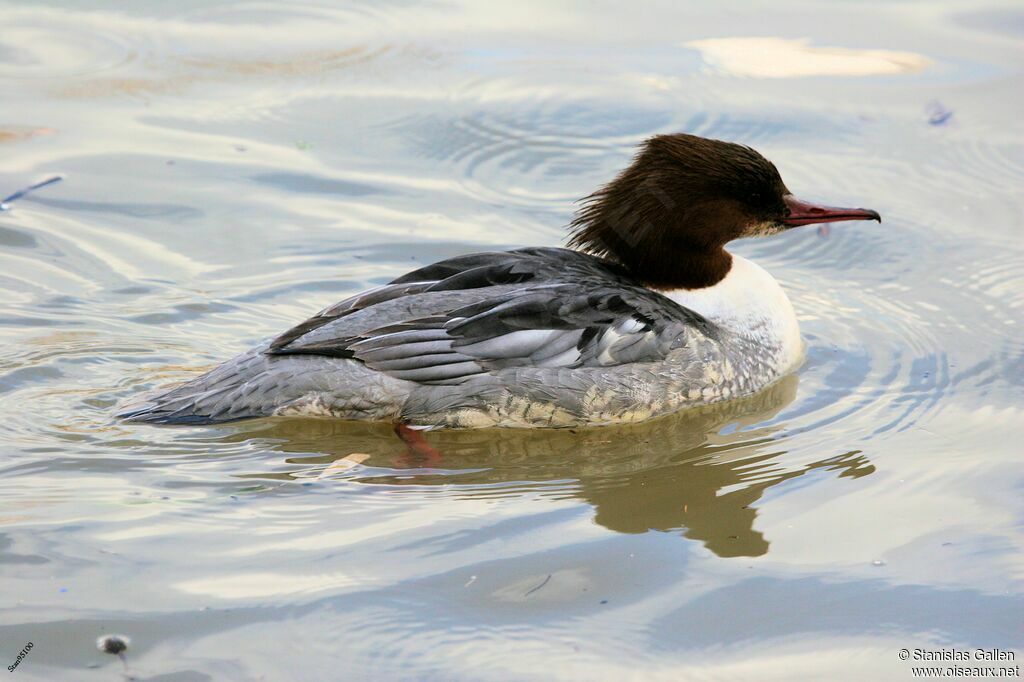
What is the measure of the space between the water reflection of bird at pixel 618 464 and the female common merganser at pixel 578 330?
0.31ft

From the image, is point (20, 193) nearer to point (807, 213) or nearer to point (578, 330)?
point (578, 330)

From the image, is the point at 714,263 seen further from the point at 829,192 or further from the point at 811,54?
the point at 811,54

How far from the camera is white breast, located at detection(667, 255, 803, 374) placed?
6531mm

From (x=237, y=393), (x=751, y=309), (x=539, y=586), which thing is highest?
(x=751, y=309)

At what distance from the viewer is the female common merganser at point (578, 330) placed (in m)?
5.82

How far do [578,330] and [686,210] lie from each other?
90cm

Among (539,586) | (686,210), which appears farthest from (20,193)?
(539,586)

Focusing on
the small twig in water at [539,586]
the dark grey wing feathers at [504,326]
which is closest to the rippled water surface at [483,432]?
the small twig in water at [539,586]

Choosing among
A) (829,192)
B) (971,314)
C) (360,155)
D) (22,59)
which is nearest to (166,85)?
(22,59)

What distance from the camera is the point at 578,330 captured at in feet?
19.6

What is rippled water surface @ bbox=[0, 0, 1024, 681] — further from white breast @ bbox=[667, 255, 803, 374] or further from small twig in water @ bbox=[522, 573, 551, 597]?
white breast @ bbox=[667, 255, 803, 374]

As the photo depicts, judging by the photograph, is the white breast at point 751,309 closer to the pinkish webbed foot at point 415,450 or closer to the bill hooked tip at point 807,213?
the bill hooked tip at point 807,213

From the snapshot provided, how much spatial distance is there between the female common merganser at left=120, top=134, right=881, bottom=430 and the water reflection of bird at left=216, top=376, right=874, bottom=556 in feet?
0.31

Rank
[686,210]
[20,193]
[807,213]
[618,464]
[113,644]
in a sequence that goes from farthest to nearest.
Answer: [20,193] < [807,213] < [686,210] < [618,464] < [113,644]
